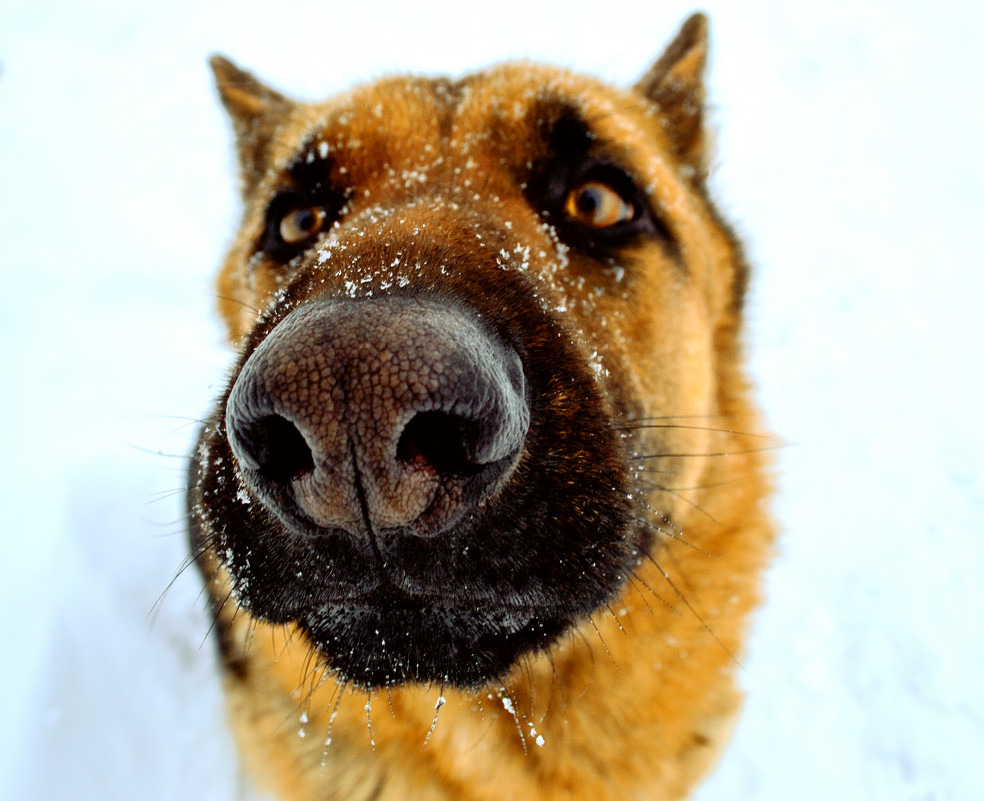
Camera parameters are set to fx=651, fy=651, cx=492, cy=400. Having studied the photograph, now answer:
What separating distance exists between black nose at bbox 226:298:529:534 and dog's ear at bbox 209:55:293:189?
92.3 inches

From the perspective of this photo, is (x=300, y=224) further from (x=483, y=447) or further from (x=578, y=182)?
(x=483, y=447)

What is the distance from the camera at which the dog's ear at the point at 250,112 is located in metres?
3.21

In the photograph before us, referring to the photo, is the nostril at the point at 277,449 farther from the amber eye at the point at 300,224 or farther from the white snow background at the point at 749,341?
the amber eye at the point at 300,224

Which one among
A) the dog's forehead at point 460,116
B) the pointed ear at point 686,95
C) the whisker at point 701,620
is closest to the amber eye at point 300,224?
the dog's forehead at point 460,116

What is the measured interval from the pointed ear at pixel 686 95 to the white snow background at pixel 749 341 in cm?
17

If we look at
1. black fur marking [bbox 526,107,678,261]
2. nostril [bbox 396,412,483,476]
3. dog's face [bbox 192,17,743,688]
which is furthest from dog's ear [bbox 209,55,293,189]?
nostril [bbox 396,412,483,476]

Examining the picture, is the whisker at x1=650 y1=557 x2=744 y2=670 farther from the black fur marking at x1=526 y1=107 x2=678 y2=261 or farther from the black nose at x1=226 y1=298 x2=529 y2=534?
the black nose at x1=226 y1=298 x2=529 y2=534

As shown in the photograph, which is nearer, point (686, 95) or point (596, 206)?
point (596, 206)

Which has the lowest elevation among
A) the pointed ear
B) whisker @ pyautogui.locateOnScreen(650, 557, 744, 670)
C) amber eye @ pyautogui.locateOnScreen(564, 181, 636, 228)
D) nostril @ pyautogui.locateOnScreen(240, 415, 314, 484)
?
whisker @ pyautogui.locateOnScreen(650, 557, 744, 670)

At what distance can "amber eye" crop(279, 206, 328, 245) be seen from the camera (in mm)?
2492

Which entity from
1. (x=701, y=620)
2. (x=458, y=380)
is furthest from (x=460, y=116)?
(x=701, y=620)

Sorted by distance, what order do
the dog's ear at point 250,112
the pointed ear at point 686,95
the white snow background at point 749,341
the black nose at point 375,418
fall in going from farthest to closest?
the white snow background at point 749,341, the dog's ear at point 250,112, the pointed ear at point 686,95, the black nose at point 375,418

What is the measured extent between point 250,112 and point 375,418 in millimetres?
2817

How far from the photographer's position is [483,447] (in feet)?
3.70
